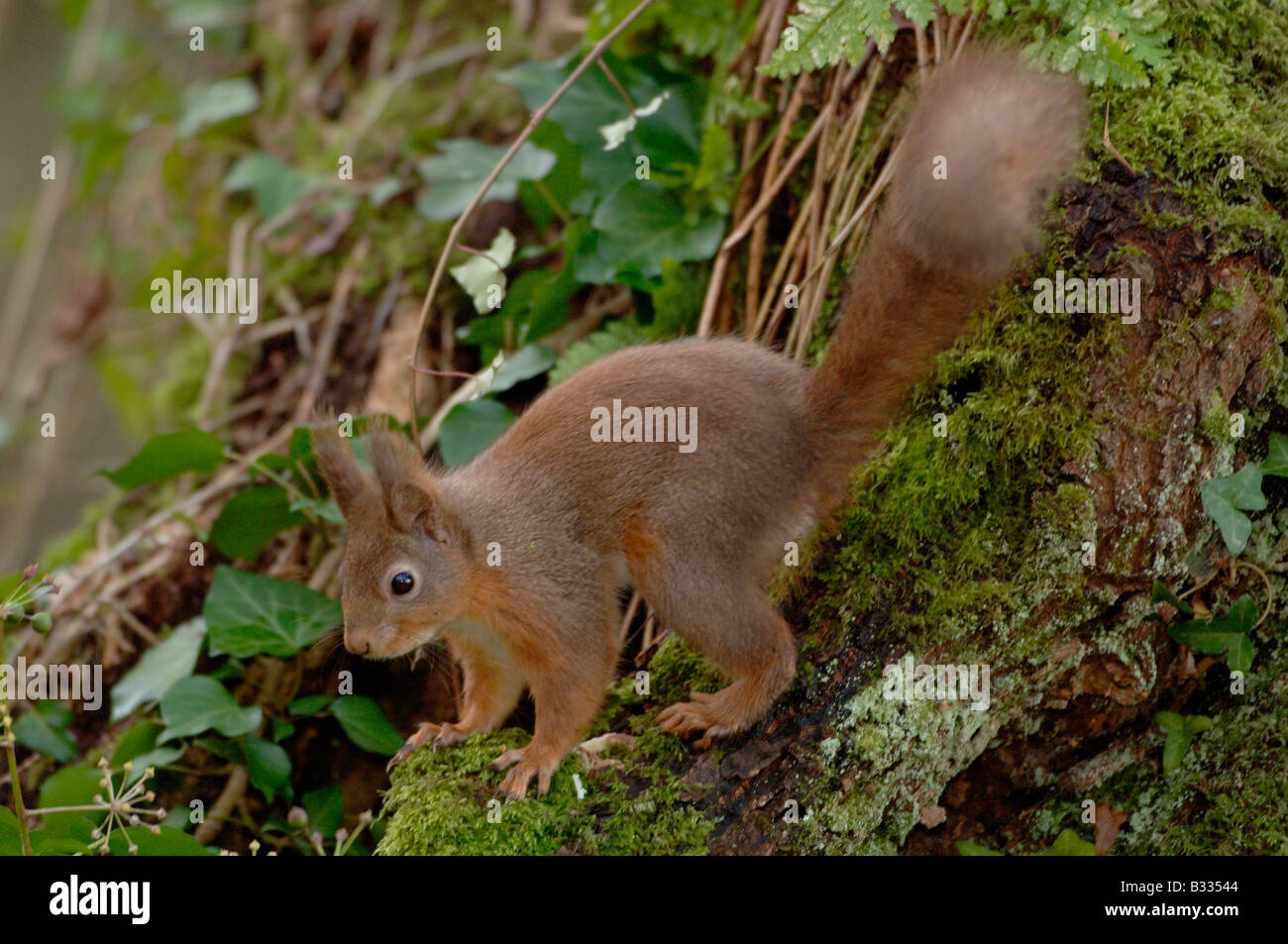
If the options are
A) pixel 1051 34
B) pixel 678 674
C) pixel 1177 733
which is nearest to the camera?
pixel 1177 733

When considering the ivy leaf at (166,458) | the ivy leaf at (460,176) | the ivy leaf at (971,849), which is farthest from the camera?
the ivy leaf at (460,176)

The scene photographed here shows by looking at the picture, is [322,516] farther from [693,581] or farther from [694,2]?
[694,2]

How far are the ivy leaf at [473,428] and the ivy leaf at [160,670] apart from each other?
1.08 meters

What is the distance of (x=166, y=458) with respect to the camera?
14.1 feet

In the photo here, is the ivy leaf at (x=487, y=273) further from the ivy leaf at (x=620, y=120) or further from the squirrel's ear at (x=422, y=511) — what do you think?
the squirrel's ear at (x=422, y=511)

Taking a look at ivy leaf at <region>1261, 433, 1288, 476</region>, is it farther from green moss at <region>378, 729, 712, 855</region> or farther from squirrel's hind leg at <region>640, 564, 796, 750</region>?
green moss at <region>378, 729, 712, 855</region>

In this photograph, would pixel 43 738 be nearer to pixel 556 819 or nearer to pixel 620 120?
pixel 556 819

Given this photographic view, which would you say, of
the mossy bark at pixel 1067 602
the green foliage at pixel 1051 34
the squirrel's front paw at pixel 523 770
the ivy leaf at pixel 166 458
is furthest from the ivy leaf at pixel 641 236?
the squirrel's front paw at pixel 523 770

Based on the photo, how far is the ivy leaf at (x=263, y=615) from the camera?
13.1 feet

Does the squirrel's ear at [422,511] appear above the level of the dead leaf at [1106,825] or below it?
above

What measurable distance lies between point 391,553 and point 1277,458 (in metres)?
2.44

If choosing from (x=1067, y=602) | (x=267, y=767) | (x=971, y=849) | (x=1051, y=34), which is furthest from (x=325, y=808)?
(x=1051, y=34)

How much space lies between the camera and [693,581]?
3240mm
